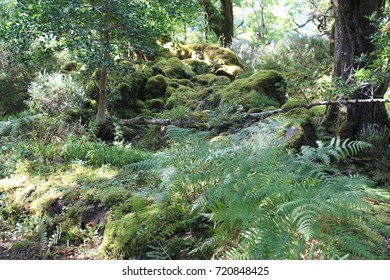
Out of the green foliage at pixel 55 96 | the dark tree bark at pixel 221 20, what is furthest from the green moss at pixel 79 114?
the dark tree bark at pixel 221 20

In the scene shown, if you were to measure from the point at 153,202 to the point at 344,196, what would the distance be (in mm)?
1698

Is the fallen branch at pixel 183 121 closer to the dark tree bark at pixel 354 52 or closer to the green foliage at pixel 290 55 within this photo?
the dark tree bark at pixel 354 52

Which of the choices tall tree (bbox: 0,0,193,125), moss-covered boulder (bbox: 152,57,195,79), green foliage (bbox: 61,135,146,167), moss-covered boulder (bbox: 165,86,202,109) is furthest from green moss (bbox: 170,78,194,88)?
green foliage (bbox: 61,135,146,167)

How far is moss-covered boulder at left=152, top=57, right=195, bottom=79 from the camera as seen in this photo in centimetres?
872

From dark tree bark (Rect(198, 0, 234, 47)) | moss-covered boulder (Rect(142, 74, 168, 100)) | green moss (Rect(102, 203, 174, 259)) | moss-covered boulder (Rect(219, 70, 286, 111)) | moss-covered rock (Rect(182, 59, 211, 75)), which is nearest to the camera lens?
green moss (Rect(102, 203, 174, 259))

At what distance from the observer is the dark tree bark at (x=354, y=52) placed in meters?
4.77

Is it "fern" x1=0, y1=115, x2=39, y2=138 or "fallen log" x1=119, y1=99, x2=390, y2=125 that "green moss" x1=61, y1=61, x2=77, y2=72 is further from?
"fern" x1=0, y1=115, x2=39, y2=138

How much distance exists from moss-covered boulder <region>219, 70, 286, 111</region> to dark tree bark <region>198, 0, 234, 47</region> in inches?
204

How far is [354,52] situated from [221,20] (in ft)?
27.3

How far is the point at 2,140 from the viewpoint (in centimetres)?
497

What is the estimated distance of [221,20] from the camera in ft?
41.0
